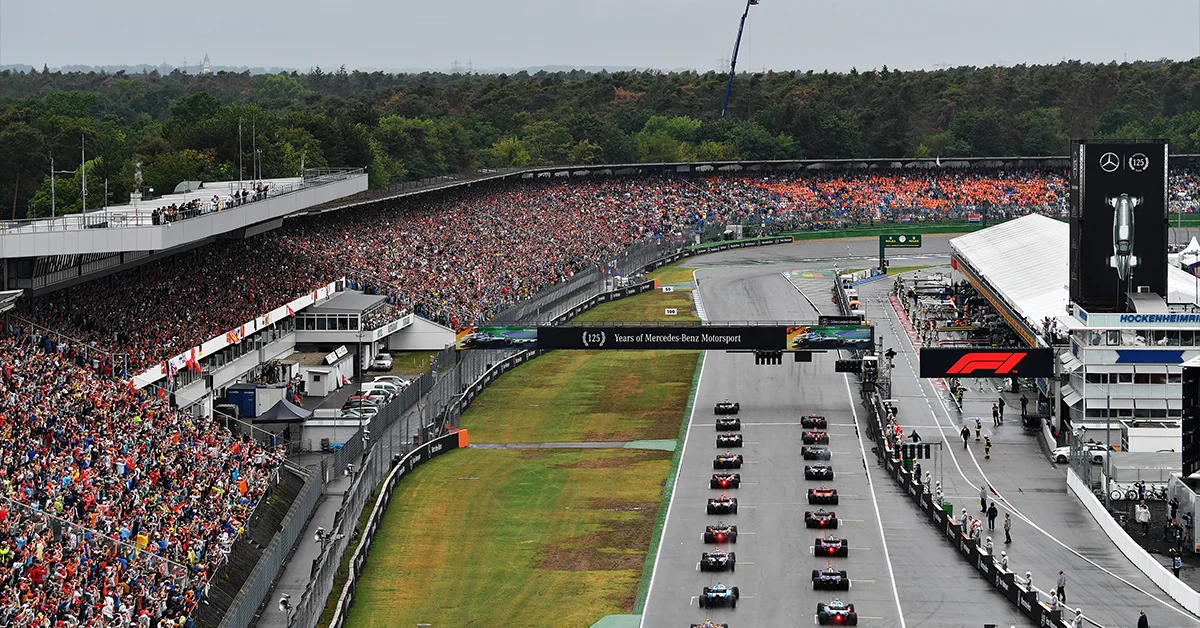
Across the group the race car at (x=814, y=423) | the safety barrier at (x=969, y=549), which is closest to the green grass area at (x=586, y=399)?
the race car at (x=814, y=423)

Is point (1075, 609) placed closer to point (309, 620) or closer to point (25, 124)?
point (309, 620)

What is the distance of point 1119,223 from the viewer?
6838 cm

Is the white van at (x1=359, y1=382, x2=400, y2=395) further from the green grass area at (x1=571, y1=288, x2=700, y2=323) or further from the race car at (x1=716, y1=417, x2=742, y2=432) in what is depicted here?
the green grass area at (x1=571, y1=288, x2=700, y2=323)

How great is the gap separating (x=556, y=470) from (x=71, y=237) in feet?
69.0

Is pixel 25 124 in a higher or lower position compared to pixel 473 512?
higher

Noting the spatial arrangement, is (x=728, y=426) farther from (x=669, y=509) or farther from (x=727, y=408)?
(x=669, y=509)

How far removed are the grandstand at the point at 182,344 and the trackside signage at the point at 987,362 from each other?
28433mm

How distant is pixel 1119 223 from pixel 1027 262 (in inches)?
1016

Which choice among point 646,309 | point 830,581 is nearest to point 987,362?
point 830,581

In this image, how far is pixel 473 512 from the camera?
194 ft

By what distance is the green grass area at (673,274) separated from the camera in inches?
5089

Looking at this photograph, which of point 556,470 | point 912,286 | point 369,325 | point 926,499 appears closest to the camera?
point 926,499

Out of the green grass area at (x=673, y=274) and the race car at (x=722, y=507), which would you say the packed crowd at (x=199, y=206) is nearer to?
the race car at (x=722, y=507)

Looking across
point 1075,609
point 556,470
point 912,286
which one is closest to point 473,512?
point 556,470
